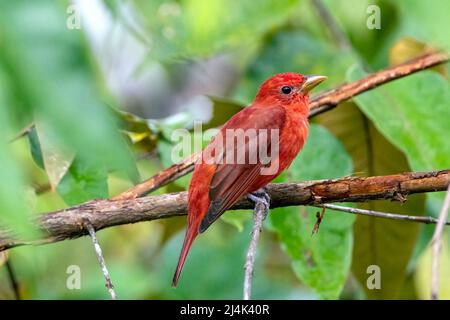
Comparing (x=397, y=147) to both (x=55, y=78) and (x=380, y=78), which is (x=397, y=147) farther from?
(x=55, y=78)

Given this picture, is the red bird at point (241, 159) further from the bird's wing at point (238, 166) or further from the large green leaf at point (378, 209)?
the large green leaf at point (378, 209)

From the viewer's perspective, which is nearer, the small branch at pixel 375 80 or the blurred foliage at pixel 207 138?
the blurred foliage at pixel 207 138

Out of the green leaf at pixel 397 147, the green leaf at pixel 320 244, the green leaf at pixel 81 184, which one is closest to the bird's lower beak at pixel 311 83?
the green leaf at pixel 397 147

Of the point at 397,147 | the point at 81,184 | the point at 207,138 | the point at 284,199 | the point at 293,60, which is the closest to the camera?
the point at 284,199

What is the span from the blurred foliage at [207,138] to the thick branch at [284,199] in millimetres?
135

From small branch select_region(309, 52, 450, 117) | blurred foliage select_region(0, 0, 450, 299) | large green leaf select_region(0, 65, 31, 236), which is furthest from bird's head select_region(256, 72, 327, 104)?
large green leaf select_region(0, 65, 31, 236)

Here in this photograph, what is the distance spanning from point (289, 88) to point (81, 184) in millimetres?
1333

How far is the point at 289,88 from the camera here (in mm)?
3680

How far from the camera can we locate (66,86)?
33.6 inches

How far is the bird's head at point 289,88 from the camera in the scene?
363cm

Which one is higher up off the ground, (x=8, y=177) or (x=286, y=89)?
(x=286, y=89)

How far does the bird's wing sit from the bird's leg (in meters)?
0.08

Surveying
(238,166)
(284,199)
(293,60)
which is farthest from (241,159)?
(293,60)

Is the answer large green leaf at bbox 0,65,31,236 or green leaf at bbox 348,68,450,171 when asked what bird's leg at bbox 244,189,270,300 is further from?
large green leaf at bbox 0,65,31,236
